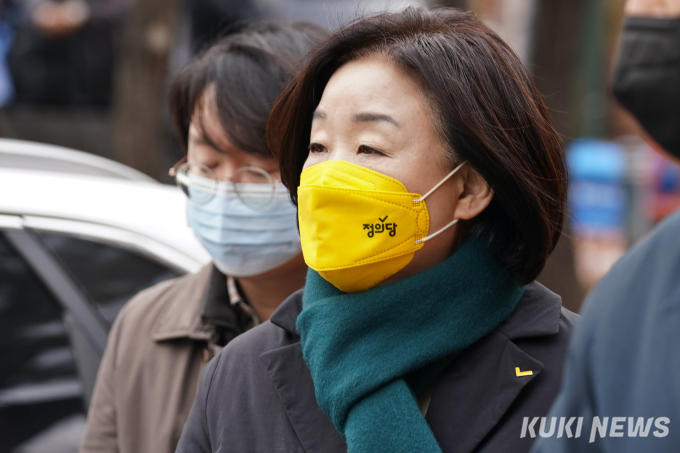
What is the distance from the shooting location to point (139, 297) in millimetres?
2584

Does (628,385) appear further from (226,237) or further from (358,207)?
(226,237)

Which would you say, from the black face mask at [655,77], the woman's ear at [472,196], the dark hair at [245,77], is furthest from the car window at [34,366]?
the black face mask at [655,77]

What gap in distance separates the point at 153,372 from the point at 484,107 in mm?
1344

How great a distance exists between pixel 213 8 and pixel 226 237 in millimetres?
6683

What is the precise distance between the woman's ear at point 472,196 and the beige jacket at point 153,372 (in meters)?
0.93

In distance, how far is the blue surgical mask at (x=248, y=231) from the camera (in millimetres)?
2434

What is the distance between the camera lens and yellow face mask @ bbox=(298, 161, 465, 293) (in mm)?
1758

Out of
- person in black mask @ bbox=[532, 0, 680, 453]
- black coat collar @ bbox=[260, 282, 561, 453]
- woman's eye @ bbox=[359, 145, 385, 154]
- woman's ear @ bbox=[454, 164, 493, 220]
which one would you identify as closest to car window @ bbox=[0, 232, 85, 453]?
black coat collar @ bbox=[260, 282, 561, 453]

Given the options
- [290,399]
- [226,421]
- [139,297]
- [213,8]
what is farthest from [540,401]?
[213,8]

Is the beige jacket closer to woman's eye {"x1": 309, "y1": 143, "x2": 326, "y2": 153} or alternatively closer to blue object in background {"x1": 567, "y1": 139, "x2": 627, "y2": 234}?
woman's eye {"x1": 309, "y1": 143, "x2": 326, "y2": 153}

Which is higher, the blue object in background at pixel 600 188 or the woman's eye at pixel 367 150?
the woman's eye at pixel 367 150

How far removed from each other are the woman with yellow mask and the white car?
875mm

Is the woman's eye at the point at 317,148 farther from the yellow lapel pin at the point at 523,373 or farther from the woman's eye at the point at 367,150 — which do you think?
the yellow lapel pin at the point at 523,373

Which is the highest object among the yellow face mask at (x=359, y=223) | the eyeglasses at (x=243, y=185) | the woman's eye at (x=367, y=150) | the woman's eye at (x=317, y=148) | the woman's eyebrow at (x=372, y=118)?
the woman's eyebrow at (x=372, y=118)
